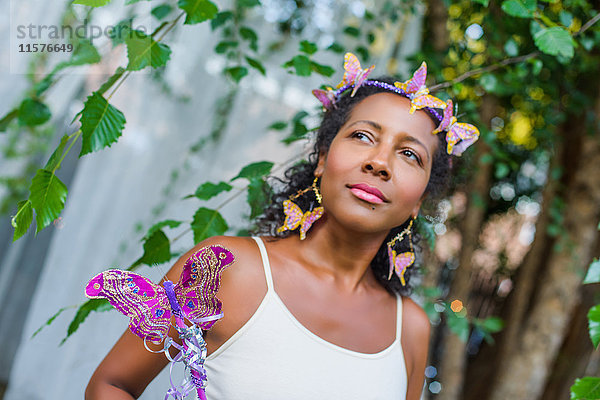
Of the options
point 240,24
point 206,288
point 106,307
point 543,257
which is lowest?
point 106,307

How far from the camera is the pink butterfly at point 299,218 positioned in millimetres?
1274

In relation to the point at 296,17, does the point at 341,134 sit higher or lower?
lower

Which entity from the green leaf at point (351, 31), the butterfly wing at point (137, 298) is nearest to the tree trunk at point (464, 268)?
the green leaf at point (351, 31)

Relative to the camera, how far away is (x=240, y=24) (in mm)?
2176

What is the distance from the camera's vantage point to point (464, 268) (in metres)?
2.92

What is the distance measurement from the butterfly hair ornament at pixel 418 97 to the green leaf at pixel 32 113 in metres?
0.70

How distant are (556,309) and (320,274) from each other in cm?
181

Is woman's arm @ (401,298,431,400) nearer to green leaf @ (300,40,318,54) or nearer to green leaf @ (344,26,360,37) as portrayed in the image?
green leaf @ (300,40,318,54)

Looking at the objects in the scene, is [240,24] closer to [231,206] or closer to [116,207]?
[231,206]

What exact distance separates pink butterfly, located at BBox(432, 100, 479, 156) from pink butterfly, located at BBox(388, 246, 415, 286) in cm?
29

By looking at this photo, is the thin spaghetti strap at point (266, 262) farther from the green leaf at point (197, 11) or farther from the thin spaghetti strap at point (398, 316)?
the green leaf at point (197, 11)

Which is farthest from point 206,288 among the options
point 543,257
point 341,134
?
point 543,257

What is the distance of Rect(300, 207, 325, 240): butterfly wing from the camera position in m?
1.27

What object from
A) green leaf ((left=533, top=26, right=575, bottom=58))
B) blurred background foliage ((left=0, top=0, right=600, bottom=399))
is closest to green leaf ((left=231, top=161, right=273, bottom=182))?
blurred background foliage ((left=0, top=0, right=600, bottom=399))
